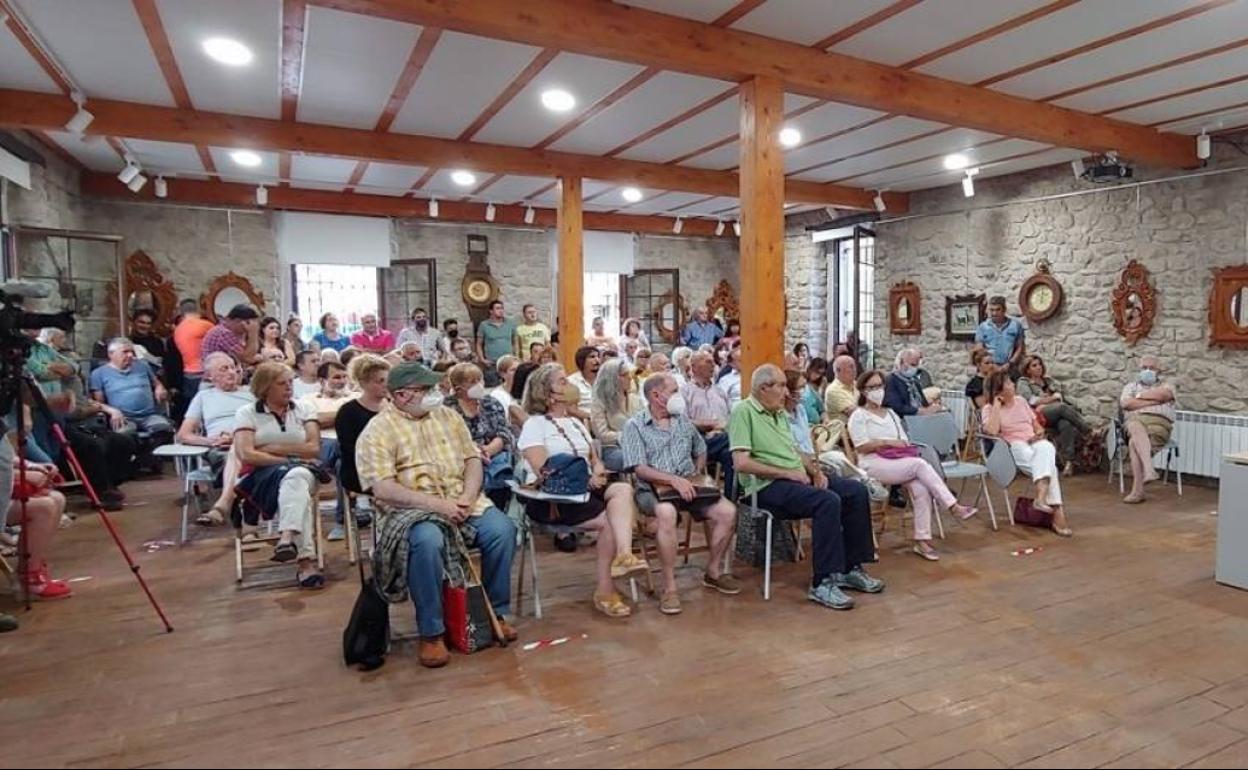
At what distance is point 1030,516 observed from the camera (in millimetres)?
4879

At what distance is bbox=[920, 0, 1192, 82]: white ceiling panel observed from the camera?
12.1 ft

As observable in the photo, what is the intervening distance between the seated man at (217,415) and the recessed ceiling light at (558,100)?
8.58 feet

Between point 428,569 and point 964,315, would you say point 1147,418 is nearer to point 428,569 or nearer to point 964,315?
point 964,315

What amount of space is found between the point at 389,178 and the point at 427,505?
588 centimetres

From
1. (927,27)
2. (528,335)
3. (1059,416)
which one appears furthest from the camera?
(528,335)

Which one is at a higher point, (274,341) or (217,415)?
(274,341)

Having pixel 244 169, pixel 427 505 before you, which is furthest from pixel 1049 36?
pixel 244 169

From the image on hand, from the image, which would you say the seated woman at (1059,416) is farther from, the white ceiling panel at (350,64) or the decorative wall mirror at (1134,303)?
the white ceiling panel at (350,64)


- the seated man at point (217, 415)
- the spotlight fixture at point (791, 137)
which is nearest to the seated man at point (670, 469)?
the seated man at point (217, 415)

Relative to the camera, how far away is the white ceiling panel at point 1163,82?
14.7 ft

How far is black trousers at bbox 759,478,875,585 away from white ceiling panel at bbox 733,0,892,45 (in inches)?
90.1

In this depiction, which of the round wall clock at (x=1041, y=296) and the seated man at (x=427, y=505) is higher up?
the round wall clock at (x=1041, y=296)

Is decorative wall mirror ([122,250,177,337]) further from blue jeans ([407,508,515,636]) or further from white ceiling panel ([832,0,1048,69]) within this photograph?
white ceiling panel ([832,0,1048,69])

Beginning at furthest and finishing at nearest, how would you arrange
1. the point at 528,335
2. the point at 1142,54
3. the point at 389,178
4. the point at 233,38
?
the point at 528,335 → the point at 389,178 → the point at 1142,54 → the point at 233,38
